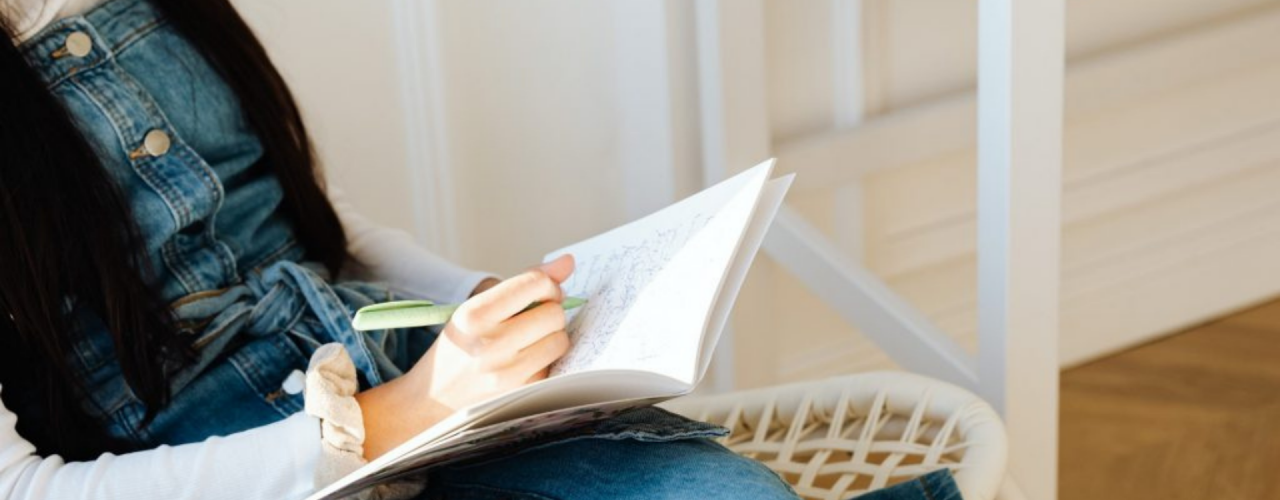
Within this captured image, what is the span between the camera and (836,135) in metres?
1.67

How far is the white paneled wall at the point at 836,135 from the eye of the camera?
1.51 metres

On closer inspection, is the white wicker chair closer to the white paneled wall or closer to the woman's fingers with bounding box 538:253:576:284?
the woman's fingers with bounding box 538:253:576:284

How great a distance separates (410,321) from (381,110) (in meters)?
0.67

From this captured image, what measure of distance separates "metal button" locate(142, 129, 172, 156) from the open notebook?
0.87ft

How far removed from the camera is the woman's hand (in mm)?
884

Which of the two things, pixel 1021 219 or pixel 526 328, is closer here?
pixel 526 328

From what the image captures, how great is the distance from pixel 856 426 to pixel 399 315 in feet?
1.50

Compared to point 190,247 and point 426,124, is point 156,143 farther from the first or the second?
point 426,124

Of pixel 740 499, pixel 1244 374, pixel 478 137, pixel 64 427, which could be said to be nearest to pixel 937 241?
A: pixel 1244 374

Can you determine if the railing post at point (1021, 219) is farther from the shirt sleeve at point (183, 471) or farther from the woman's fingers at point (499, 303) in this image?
the shirt sleeve at point (183, 471)

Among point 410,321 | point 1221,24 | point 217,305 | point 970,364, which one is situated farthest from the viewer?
point 1221,24

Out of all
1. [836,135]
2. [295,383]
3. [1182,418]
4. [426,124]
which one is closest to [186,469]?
[295,383]

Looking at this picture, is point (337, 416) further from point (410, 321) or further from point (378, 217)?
point (378, 217)

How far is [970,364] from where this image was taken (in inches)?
53.4
